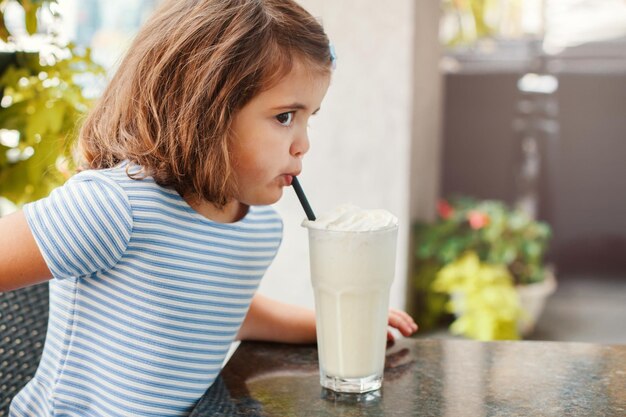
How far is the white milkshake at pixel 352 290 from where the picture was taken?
97 centimetres

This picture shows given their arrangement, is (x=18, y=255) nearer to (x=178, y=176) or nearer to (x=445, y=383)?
(x=178, y=176)

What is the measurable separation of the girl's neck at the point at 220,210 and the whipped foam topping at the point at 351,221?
0.16m

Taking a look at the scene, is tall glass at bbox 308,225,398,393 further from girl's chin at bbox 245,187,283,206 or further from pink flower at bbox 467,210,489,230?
pink flower at bbox 467,210,489,230

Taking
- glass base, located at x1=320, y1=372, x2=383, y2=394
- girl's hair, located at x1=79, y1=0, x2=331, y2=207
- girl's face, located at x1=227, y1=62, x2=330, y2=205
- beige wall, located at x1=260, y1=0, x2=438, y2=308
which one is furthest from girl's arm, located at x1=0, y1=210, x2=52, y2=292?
beige wall, located at x1=260, y1=0, x2=438, y2=308

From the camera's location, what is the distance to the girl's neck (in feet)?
3.49

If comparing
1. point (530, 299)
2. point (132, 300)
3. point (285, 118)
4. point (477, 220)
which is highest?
point (285, 118)

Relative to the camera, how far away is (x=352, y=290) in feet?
3.22

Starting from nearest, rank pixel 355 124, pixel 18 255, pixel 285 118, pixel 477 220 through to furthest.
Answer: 1. pixel 18 255
2. pixel 285 118
3. pixel 355 124
4. pixel 477 220

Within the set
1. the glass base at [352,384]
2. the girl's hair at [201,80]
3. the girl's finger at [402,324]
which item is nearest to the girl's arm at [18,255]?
the girl's hair at [201,80]

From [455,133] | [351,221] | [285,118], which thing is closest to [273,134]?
[285,118]

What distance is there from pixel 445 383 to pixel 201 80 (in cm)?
48

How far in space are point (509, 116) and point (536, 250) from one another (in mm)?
1066

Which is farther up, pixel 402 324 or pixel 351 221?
pixel 351 221

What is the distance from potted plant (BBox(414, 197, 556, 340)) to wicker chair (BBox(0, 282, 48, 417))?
2.10m
